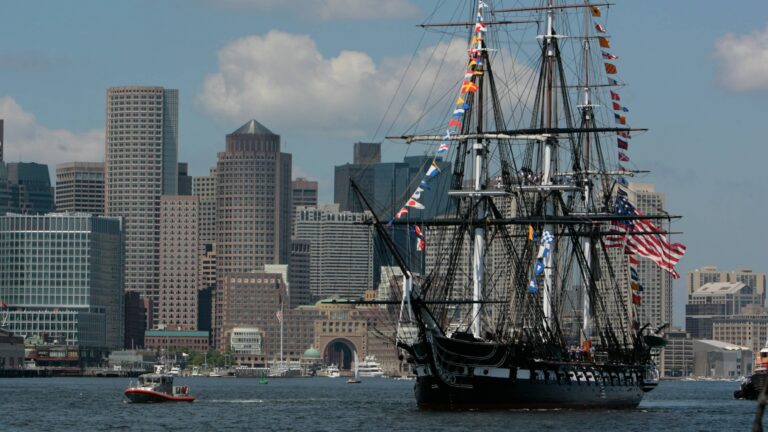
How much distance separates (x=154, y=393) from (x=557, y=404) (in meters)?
43.4

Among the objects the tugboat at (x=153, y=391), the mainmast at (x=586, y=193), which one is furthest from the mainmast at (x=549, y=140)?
the tugboat at (x=153, y=391)

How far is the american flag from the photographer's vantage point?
150125mm

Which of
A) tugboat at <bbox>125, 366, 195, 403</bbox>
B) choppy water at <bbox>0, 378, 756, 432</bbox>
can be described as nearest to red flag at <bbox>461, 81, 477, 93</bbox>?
choppy water at <bbox>0, 378, 756, 432</bbox>

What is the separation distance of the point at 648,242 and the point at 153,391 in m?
44.9

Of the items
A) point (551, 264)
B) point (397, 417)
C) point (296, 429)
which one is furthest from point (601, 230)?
point (296, 429)

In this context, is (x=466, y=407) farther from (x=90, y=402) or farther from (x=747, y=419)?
(x=90, y=402)

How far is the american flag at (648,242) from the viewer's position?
493 feet

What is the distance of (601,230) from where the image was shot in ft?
562

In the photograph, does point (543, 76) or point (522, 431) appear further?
point (543, 76)

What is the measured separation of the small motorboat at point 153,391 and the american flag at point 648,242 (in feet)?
136

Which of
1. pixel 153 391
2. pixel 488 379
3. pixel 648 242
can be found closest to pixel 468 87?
pixel 488 379

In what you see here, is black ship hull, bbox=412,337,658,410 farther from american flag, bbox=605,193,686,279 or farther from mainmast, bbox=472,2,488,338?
american flag, bbox=605,193,686,279

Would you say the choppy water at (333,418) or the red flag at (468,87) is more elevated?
the red flag at (468,87)

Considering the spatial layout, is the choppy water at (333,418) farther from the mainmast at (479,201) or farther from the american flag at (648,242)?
the american flag at (648,242)
